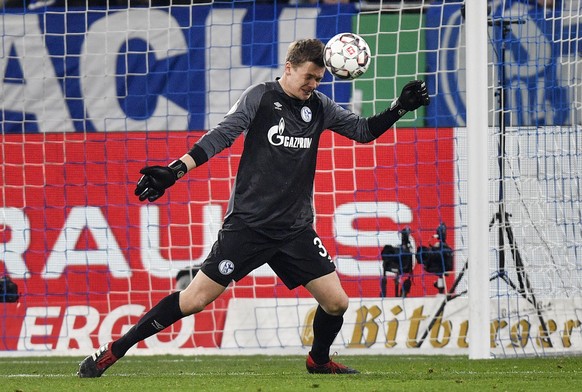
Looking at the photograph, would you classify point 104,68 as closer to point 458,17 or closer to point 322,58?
point 458,17

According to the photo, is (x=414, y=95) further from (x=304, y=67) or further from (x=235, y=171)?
(x=235, y=171)

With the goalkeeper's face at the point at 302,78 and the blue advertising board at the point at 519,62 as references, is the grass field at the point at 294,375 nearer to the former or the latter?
the goalkeeper's face at the point at 302,78

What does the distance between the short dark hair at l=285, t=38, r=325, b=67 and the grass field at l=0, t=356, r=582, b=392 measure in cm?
180

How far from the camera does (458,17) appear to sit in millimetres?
10625

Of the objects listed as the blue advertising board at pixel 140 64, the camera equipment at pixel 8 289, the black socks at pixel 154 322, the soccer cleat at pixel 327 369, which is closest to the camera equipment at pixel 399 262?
the blue advertising board at pixel 140 64

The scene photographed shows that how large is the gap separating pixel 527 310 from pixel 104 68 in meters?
4.93

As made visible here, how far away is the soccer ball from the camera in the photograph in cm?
620

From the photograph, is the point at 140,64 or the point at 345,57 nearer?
the point at 345,57

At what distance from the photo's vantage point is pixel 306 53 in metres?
6.18

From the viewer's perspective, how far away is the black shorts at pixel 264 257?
20.5ft

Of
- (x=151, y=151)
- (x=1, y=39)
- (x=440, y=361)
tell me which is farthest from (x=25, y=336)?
(x=440, y=361)

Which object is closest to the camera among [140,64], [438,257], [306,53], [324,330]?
[306,53]

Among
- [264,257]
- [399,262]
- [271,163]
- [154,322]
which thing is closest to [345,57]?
[271,163]

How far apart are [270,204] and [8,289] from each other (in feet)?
16.2
